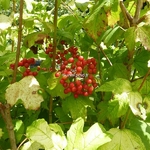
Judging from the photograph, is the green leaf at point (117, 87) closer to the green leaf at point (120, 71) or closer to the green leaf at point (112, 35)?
the green leaf at point (120, 71)

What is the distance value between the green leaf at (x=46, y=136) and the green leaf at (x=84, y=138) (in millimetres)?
36

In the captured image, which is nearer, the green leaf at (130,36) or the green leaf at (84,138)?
the green leaf at (84,138)

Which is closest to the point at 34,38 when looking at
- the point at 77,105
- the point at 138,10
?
the point at 77,105

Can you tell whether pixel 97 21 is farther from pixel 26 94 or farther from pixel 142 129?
A: pixel 142 129

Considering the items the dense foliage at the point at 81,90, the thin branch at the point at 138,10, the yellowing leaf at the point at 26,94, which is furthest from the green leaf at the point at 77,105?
the thin branch at the point at 138,10

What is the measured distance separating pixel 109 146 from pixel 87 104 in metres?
0.21

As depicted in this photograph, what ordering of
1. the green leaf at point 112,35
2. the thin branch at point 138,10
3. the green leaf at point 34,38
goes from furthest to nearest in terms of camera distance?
1. the green leaf at point 112,35
2. the green leaf at point 34,38
3. the thin branch at point 138,10

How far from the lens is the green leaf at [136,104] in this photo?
113cm

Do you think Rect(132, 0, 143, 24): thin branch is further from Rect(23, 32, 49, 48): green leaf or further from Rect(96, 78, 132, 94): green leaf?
Rect(23, 32, 49, 48): green leaf

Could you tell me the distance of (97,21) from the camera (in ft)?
4.02

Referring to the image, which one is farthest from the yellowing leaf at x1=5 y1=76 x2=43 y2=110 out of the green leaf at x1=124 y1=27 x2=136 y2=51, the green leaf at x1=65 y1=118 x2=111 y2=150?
the green leaf at x1=124 y1=27 x2=136 y2=51

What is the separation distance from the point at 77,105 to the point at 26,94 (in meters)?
0.30

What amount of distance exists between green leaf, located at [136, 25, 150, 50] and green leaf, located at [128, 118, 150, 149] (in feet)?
1.64

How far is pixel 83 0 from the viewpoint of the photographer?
1.29 m
